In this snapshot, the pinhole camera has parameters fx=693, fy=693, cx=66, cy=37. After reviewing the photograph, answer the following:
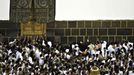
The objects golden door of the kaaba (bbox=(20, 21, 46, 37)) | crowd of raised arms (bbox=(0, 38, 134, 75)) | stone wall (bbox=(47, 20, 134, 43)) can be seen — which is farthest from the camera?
golden door of the kaaba (bbox=(20, 21, 46, 37))

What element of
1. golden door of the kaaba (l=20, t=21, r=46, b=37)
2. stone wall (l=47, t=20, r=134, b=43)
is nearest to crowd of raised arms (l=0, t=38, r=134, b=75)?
stone wall (l=47, t=20, r=134, b=43)

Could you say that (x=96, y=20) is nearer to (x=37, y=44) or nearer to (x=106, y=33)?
(x=106, y=33)

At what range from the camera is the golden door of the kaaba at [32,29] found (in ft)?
89.8

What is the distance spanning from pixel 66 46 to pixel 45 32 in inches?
68.6

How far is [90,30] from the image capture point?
1069 inches

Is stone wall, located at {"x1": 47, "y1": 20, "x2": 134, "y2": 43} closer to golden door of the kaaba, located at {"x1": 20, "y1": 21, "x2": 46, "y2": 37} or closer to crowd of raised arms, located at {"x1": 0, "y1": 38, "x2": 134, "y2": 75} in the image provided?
golden door of the kaaba, located at {"x1": 20, "y1": 21, "x2": 46, "y2": 37}

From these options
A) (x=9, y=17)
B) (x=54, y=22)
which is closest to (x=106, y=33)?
(x=54, y=22)

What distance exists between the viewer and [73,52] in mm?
24516

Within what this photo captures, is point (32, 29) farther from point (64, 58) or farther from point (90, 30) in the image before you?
point (64, 58)

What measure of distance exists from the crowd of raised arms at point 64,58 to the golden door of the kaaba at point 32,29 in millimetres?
1330

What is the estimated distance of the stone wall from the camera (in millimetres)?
26828

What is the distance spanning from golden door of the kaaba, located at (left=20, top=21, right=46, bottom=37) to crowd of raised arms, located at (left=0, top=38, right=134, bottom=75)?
4.36ft

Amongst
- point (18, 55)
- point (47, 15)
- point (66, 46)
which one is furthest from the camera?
point (47, 15)

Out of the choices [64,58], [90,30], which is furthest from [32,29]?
[64,58]
